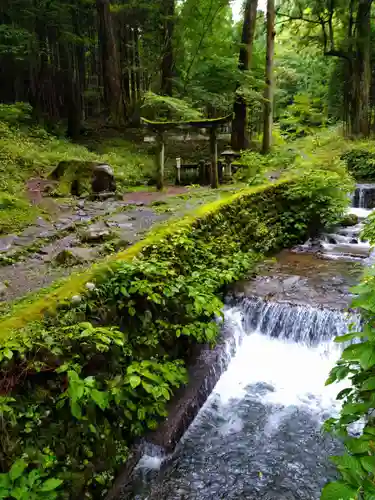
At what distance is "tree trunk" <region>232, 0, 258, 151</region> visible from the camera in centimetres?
1603

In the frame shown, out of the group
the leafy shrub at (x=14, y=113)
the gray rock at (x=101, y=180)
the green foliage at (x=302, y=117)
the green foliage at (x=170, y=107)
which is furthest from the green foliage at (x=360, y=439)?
the green foliage at (x=302, y=117)

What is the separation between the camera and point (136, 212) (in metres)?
9.43

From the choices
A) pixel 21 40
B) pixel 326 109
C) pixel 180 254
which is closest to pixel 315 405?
pixel 180 254

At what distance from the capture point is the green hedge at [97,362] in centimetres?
330

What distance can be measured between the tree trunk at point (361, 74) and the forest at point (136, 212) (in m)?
0.07

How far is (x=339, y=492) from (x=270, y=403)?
3.74 meters

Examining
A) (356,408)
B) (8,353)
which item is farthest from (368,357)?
(8,353)

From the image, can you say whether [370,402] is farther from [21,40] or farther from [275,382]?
[21,40]

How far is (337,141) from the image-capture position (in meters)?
19.2

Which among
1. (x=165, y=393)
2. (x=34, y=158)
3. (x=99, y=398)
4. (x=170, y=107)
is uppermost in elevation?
(x=170, y=107)

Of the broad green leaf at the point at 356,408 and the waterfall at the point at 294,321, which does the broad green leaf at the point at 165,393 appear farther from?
the waterfall at the point at 294,321

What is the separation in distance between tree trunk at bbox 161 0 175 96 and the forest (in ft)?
0.28

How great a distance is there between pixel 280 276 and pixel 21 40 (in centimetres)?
1424

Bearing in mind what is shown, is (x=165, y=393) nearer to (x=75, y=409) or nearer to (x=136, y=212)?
(x=75, y=409)
